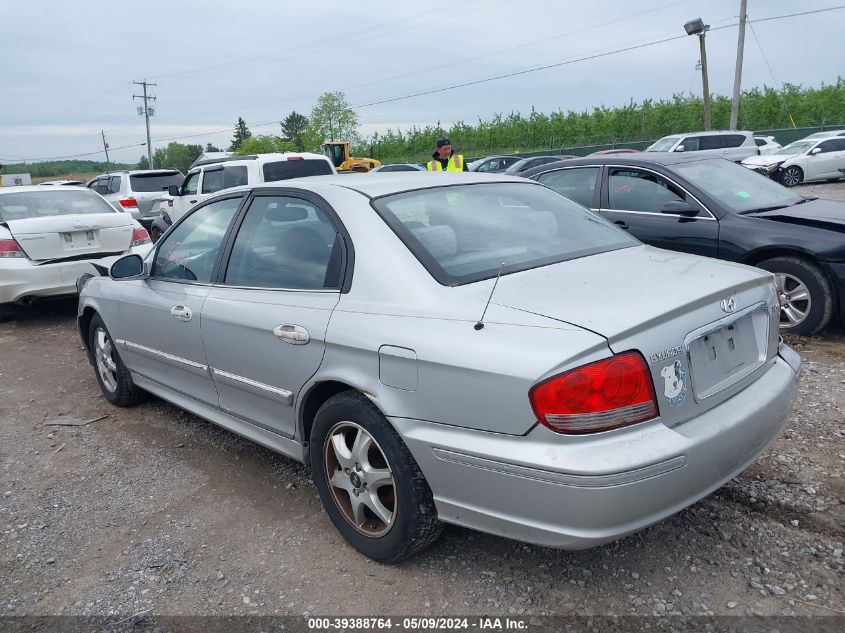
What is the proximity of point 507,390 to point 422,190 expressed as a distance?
4.46 ft

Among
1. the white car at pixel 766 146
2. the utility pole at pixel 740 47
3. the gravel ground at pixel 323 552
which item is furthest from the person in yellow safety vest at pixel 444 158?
the utility pole at pixel 740 47

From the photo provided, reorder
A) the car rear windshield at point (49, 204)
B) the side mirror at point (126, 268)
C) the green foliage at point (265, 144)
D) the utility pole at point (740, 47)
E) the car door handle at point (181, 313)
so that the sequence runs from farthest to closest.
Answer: the green foliage at point (265, 144) → the utility pole at point (740, 47) → the car rear windshield at point (49, 204) → the side mirror at point (126, 268) → the car door handle at point (181, 313)

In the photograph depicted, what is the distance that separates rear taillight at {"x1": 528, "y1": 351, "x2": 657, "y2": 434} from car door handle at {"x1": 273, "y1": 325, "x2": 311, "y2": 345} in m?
1.14

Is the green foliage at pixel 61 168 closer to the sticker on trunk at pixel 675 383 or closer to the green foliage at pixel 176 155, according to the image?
the green foliage at pixel 176 155

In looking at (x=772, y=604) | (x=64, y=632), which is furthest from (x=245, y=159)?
(x=772, y=604)

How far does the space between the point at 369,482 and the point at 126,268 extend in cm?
246

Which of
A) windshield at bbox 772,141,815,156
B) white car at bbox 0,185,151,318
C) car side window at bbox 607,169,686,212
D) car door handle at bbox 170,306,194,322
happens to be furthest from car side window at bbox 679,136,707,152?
car door handle at bbox 170,306,194,322

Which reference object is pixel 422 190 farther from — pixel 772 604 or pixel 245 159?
pixel 245 159

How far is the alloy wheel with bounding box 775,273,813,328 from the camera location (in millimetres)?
5281

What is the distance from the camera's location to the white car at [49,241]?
7387 millimetres

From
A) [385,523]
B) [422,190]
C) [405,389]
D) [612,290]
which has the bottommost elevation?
[385,523]

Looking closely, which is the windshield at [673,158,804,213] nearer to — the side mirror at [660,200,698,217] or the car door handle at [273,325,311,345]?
the side mirror at [660,200,698,217]

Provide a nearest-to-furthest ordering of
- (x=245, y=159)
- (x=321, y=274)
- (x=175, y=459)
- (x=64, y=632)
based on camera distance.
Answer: (x=64, y=632) < (x=321, y=274) < (x=175, y=459) < (x=245, y=159)

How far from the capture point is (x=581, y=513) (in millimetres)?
2129
